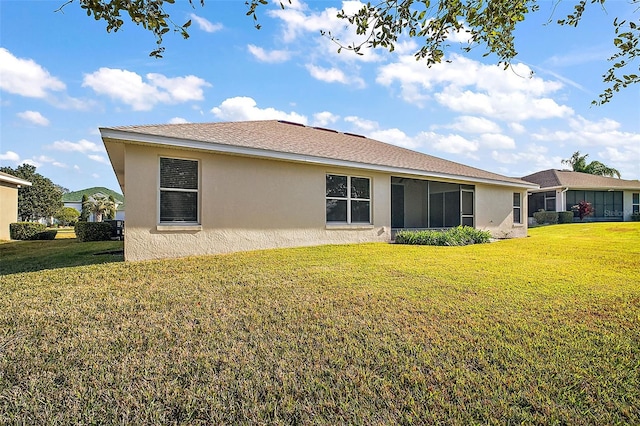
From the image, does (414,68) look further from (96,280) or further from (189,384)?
(96,280)

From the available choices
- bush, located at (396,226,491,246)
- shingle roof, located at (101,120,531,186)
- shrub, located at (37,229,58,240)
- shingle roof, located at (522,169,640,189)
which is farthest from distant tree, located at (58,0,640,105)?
shingle roof, located at (522,169,640,189)

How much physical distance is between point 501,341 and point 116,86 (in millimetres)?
13352

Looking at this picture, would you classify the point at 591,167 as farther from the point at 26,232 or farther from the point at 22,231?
the point at 22,231

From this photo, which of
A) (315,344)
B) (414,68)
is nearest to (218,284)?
(315,344)

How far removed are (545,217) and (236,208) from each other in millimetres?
25891

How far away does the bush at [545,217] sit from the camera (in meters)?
25.2

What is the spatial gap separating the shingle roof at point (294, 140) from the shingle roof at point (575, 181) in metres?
13.4

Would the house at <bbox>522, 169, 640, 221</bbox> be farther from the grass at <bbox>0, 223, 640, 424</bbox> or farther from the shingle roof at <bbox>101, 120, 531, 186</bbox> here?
the grass at <bbox>0, 223, 640, 424</bbox>

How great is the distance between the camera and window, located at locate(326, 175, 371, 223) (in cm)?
1130

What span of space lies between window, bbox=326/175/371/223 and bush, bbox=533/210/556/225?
68.1 feet

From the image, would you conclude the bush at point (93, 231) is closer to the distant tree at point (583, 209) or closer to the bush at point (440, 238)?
the bush at point (440, 238)

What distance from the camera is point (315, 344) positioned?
3494mm

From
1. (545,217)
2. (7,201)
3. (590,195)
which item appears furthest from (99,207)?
(590,195)

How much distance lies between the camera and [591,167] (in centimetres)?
3600
